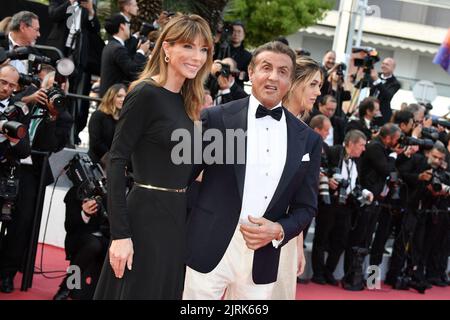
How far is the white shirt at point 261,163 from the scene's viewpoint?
3488mm

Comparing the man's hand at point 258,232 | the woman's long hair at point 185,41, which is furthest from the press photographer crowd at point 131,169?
the man's hand at point 258,232

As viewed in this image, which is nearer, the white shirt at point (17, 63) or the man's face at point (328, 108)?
the white shirt at point (17, 63)

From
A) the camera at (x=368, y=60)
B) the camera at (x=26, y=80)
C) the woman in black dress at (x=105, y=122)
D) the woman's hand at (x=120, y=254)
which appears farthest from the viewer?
the camera at (x=368, y=60)

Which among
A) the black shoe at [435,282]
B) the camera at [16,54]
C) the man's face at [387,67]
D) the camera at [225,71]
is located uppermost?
the man's face at [387,67]

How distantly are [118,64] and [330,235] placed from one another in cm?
282

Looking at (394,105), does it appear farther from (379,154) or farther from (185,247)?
(185,247)

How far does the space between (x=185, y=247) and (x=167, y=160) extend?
1.34 ft

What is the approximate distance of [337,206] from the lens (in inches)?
332

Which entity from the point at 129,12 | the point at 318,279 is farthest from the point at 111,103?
the point at 318,279

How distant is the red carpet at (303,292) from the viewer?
6336 millimetres

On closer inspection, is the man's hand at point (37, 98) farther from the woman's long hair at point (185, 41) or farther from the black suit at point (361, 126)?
the black suit at point (361, 126)

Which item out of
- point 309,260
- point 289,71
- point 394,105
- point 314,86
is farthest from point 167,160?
point 394,105

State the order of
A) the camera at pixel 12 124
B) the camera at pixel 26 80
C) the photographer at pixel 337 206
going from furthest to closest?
the photographer at pixel 337 206
the camera at pixel 26 80
the camera at pixel 12 124

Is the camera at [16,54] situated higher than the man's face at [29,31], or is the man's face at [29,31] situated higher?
the man's face at [29,31]
